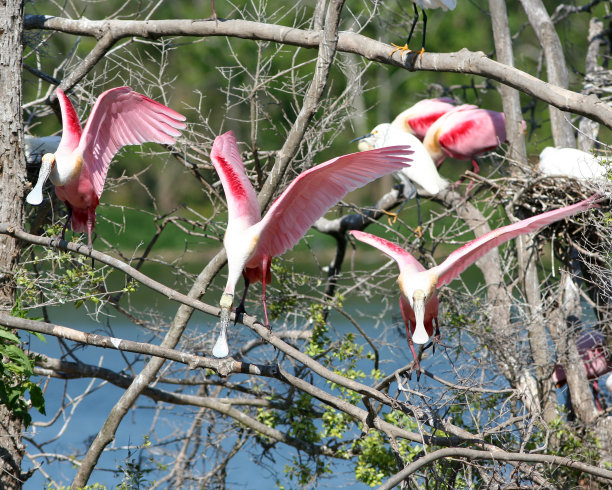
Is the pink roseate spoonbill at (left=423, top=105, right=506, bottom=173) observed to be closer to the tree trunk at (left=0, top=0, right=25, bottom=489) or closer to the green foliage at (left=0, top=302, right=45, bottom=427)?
the tree trunk at (left=0, top=0, right=25, bottom=489)

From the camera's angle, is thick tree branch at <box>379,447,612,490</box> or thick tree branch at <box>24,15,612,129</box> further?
thick tree branch at <box>24,15,612,129</box>

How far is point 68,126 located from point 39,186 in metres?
0.35

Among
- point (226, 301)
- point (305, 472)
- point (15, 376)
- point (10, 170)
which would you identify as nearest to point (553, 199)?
point (305, 472)

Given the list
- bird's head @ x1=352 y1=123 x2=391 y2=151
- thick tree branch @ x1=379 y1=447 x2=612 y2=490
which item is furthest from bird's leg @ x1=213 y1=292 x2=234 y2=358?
bird's head @ x1=352 y1=123 x2=391 y2=151

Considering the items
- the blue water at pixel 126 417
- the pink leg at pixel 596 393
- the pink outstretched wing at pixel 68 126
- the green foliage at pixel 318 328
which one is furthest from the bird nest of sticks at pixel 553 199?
the pink outstretched wing at pixel 68 126

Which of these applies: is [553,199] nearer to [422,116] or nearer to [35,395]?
[422,116]

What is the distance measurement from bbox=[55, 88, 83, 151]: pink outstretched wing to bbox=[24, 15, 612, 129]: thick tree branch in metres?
0.72

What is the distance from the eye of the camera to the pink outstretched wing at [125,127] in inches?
158

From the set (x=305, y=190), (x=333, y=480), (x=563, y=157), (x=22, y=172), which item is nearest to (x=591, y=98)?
(x=305, y=190)

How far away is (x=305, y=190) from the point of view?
3549 mm

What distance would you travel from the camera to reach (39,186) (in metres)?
3.65

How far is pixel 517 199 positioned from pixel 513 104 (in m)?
0.86

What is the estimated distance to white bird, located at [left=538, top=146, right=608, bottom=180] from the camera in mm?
4770

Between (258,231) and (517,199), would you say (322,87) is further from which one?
(517,199)
